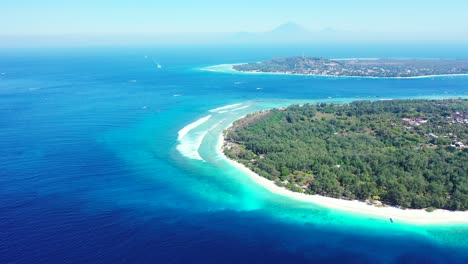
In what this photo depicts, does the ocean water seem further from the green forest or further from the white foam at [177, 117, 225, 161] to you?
the green forest

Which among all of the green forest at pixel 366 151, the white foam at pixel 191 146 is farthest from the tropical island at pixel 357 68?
the white foam at pixel 191 146

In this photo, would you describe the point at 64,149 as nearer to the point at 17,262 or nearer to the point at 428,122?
the point at 17,262

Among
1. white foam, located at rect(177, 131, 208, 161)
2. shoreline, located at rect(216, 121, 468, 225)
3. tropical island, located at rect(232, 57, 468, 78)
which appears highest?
tropical island, located at rect(232, 57, 468, 78)

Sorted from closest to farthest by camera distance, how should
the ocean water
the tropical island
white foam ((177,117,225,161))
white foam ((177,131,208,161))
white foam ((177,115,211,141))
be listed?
1. the ocean water
2. white foam ((177,131,208,161))
3. white foam ((177,117,225,161))
4. white foam ((177,115,211,141))
5. the tropical island

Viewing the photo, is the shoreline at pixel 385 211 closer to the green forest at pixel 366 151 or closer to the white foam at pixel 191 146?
the green forest at pixel 366 151

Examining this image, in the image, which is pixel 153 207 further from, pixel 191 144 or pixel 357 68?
pixel 357 68

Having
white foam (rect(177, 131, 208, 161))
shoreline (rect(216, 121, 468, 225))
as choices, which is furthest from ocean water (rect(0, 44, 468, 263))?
shoreline (rect(216, 121, 468, 225))

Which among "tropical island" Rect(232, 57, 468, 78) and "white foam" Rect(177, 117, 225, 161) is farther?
"tropical island" Rect(232, 57, 468, 78)
